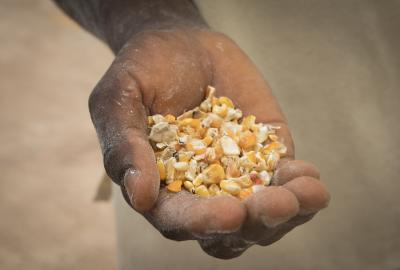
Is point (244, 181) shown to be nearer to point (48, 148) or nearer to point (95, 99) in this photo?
point (95, 99)

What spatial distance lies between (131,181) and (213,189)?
101 millimetres

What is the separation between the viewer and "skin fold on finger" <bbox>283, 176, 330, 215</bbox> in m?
0.47

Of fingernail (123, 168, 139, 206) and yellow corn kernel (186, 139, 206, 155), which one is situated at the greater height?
fingernail (123, 168, 139, 206)

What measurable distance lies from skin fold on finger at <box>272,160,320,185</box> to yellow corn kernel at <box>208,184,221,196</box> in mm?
57

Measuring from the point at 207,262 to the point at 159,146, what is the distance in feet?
0.90

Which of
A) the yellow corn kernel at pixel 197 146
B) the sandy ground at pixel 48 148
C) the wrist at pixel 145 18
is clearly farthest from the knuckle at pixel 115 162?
the sandy ground at pixel 48 148

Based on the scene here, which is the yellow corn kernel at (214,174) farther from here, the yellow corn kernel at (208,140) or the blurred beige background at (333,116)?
the blurred beige background at (333,116)

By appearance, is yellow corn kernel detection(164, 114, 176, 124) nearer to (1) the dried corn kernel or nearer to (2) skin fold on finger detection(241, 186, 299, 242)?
(1) the dried corn kernel

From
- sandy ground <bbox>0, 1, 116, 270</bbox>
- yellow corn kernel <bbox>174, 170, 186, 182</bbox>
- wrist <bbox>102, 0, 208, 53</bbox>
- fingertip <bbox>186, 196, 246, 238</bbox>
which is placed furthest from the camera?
sandy ground <bbox>0, 1, 116, 270</bbox>

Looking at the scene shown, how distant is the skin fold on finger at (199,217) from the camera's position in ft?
1.46

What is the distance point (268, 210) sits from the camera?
0.45 meters

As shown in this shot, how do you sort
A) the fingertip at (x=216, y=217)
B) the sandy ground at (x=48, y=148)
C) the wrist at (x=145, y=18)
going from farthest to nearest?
the sandy ground at (x=48, y=148), the wrist at (x=145, y=18), the fingertip at (x=216, y=217)

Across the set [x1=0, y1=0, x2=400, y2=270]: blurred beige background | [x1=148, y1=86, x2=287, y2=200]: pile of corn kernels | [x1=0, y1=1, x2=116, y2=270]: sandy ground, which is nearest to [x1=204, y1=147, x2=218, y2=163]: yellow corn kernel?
[x1=148, y1=86, x2=287, y2=200]: pile of corn kernels

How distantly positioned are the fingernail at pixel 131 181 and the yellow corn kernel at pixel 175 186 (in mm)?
55
